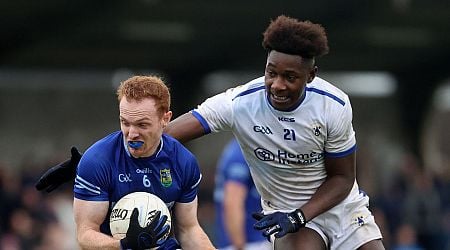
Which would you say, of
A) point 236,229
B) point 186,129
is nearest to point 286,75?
point 186,129

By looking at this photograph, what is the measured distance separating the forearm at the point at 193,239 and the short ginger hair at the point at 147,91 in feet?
2.70

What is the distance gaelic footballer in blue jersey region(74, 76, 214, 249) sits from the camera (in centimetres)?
664

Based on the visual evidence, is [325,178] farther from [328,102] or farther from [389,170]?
[389,170]

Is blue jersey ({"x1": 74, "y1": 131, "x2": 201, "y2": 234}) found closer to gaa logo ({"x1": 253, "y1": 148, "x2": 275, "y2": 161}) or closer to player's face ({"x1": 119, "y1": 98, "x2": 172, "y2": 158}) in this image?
player's face ({"x1": 119, "y1": 98, "x2": 172, "y2": 158})

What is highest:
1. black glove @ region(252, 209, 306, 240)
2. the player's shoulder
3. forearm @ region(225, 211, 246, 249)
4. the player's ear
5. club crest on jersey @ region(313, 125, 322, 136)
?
the player's ear

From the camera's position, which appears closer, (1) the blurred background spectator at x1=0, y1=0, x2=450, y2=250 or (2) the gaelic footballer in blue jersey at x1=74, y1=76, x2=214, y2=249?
(2) the gaelic footballer in blue jersey at x1=74, y1=76, x2=214, y2=249

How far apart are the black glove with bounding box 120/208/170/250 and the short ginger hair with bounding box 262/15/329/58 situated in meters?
1.27

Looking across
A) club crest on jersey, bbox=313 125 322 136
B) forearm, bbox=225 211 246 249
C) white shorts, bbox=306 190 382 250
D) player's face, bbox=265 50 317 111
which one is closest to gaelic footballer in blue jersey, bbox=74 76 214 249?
player's face, bbox=265 50 317 111

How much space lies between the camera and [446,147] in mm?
24906

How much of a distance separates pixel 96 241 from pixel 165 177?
1.87 ft

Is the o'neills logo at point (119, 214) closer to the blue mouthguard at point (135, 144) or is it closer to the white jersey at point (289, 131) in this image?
the blue mouthguard at point (135, 144)

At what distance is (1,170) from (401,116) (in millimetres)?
11208

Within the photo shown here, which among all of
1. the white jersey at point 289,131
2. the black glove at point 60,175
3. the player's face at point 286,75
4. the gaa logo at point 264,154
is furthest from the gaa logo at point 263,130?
the black glove at point 60,175

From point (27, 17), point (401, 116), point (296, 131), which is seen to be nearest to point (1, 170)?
point (27, 17)
